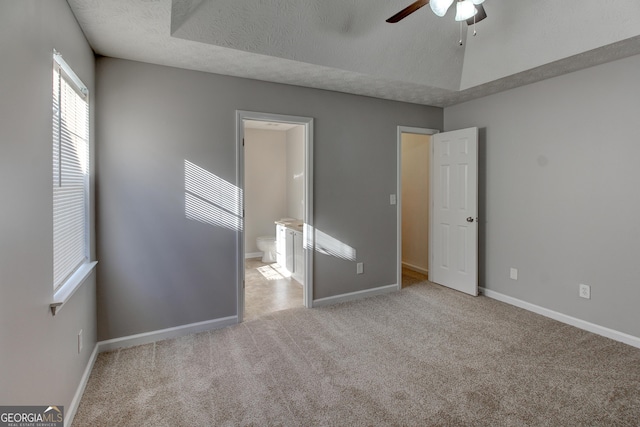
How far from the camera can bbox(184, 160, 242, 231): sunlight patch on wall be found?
9.89 feet

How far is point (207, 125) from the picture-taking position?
3064mm

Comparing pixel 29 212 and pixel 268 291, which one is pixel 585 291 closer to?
pixel 268 291

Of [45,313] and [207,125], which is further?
[207,125]

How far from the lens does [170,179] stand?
293cm

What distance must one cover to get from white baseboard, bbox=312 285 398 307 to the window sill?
7.15 ft

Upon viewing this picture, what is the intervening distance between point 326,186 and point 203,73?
65.0 inches

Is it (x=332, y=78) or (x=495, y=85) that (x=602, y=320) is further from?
(x=332, y=78)

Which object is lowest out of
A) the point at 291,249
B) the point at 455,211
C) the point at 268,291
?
the point at 268,291

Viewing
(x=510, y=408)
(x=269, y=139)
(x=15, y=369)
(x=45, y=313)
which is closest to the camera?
(x=15, y=369)

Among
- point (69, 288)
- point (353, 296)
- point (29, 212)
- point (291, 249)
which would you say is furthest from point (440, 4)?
point (291, 249)

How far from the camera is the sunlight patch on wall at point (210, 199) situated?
9.89 feet

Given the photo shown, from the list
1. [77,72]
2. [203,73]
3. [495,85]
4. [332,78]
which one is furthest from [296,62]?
[495,85]

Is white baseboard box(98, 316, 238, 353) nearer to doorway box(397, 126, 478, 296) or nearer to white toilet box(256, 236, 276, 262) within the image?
doorway box(397, 126, 478, 296)

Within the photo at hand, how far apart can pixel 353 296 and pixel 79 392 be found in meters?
2.68
